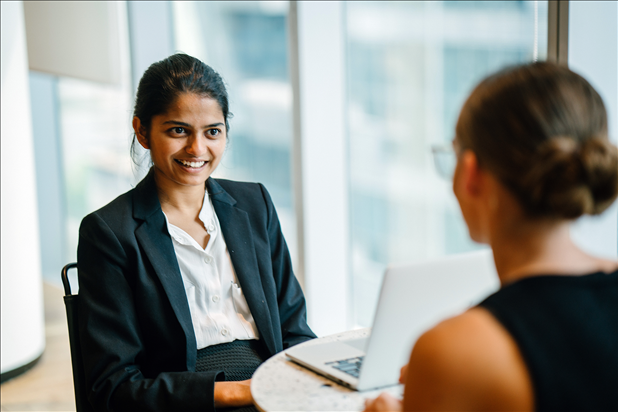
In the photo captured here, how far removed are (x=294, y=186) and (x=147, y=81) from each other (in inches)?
65.2

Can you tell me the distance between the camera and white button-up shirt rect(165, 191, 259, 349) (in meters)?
1.53

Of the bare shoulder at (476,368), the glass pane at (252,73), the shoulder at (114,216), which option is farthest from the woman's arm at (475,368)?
the glass pane at (252,73)

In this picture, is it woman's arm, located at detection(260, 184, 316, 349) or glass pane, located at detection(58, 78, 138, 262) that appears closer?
woman's arm, located at detection(260, 184, 316, 349)

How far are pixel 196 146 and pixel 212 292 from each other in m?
0.38

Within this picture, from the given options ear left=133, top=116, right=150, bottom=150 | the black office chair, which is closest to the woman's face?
ear left=133, top=116, right=150, bottom=150

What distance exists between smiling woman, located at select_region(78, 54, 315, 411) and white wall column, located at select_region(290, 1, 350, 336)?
1363mm

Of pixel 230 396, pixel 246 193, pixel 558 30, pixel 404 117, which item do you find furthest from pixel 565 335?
pixel 404 117

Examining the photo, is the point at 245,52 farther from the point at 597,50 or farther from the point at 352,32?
the point at 597,50

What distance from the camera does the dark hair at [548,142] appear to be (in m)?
0.71

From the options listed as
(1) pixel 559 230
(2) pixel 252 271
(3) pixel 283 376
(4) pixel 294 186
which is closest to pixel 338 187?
(4) pixel 294 186

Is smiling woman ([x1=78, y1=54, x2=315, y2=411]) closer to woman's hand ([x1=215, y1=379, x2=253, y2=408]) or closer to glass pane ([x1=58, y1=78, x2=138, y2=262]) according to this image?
woman's hand ([x1=215, y1=379, x2=253, y2=408])

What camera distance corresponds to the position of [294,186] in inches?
126

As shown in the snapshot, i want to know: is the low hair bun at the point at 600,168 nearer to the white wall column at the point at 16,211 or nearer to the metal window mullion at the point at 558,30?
the metal window mullion at the point at 558,30

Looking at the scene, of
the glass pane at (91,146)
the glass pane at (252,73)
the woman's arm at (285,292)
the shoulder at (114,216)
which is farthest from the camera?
the glass pane at (91,146)
